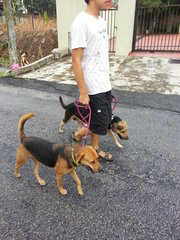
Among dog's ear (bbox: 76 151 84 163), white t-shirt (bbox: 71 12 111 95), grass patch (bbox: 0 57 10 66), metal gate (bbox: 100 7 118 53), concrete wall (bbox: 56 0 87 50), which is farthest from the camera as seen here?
metal gate (bbox: 100 7 118 53)

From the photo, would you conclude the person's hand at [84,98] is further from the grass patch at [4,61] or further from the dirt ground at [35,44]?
the dirt ground at [35,44]

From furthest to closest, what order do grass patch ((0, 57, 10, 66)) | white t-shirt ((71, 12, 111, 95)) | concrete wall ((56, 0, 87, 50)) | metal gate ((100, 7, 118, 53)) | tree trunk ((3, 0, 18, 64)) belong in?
1. metal gate ((100, 7, 118, 53))
2. grass patch ((0, 57, 10, 66))
3. concrete wall ((56, 0, 87, 50))
4. tree trunk ((3, 0, 18, 64))
5. white t-shirt ((71, 12, 111, 95))

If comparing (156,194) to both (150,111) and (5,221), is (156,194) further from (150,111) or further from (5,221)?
(150,111)

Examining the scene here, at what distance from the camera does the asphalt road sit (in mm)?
2104

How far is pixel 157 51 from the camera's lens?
373 inches

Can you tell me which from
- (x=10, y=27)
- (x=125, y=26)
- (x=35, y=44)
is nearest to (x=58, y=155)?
(x=10, y=27)

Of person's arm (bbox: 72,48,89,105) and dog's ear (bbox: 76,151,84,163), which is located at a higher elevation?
person's arm (bbox: 72,48,89,105)

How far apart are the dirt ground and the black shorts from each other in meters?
8.83

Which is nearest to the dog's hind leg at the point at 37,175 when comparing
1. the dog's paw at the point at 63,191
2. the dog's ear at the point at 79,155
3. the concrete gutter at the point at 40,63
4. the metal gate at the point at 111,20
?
the dog's paw at the point at 63,191

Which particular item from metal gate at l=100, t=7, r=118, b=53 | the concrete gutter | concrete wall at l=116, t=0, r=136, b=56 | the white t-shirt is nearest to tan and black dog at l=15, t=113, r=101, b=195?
the white t-shirt

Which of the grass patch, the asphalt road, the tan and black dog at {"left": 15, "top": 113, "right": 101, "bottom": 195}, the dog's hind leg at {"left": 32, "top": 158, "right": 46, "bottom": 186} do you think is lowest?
the asphalt road

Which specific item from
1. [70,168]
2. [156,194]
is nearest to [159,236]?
[156,194]

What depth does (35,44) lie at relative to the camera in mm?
11148

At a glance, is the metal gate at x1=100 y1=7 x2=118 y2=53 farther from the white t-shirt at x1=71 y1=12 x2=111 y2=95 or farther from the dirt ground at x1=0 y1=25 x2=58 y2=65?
the white t-shirt at x1=71 y1=12 x2=111 y2=95
